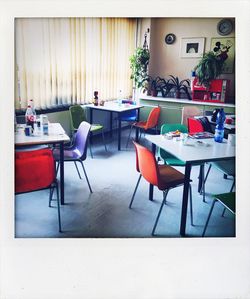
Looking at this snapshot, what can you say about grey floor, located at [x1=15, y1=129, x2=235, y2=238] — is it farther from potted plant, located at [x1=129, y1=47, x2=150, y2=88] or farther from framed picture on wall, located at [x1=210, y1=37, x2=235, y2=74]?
framed picture on wall, located at [x1=210, y1=37, x2=235, y2=74]

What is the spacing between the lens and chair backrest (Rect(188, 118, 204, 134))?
1.97 m

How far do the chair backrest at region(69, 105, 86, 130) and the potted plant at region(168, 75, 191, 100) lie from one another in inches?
28.0

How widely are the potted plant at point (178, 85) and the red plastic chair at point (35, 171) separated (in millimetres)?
1031

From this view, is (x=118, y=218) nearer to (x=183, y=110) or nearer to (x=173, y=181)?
(x=173, y=181)

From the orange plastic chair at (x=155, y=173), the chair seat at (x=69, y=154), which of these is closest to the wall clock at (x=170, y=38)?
the orange plastic chair at (x=155, y=173)

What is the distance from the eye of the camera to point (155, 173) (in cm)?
178

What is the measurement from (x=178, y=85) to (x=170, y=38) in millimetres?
354

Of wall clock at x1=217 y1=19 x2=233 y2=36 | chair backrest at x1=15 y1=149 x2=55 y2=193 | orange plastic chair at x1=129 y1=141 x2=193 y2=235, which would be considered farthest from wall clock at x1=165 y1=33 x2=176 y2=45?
chair backrest at x1=15 y1=149 x2=55 y2=193

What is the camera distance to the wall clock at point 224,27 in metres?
1.56

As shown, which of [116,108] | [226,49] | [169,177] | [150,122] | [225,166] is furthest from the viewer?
[116,108]

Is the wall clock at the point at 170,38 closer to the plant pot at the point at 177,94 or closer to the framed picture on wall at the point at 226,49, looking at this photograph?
the framed picture on wall at the point at 226,49

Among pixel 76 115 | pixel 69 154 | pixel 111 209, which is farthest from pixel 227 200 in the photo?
pixel 76 115

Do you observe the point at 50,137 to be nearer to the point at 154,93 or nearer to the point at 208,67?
the point at 154,93
